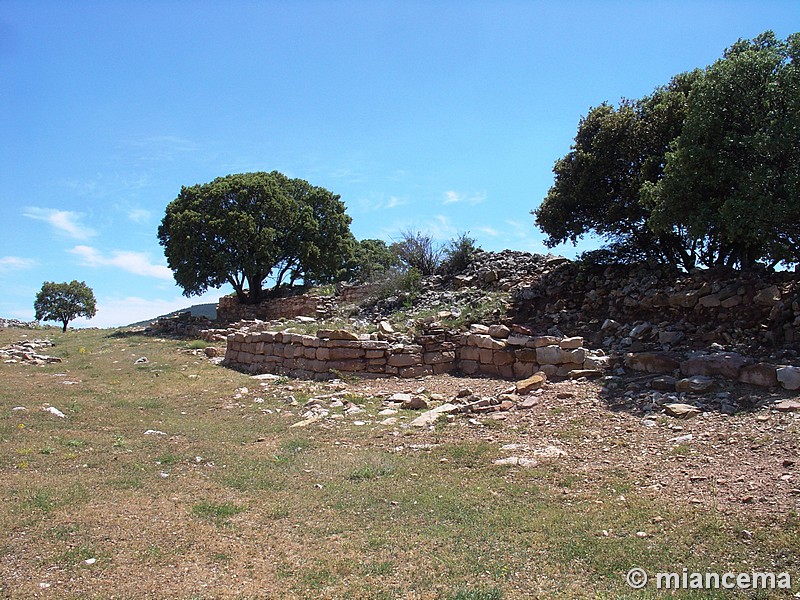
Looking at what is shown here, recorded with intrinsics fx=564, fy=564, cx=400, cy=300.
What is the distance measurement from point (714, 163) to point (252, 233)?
20.9 meters

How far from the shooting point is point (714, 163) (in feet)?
34.8

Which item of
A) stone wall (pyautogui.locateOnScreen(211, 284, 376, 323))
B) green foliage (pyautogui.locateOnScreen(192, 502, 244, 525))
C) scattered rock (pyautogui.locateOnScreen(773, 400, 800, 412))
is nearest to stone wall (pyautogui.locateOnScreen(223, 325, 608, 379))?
scattered rock (pyautogui.locateOnScreen(773, 400, 800, 412))

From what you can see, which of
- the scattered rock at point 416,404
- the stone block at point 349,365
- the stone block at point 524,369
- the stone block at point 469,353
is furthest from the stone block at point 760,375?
the stone block at point 349,365

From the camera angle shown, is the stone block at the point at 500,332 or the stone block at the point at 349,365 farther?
the stone block at the point at 349,365

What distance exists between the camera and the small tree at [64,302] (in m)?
39.2

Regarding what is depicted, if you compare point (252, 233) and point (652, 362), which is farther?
point (252, 233)

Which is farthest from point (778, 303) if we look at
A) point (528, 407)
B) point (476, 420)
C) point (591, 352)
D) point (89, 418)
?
point (89, 418)

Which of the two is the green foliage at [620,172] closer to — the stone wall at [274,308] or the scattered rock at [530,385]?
the scattered rock at [530,385]

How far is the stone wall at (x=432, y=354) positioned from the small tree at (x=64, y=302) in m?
32.3

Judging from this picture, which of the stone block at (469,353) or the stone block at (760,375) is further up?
the stone block at (469,353)

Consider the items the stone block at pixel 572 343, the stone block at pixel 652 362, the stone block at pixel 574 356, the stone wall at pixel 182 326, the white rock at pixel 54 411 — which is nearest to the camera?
the white rock at pixel 54 411

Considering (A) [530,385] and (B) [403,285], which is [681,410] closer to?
(A) [530,385]

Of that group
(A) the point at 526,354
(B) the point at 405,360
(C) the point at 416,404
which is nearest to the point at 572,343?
(A) the point at 526,354

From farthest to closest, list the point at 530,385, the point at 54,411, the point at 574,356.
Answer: the point at 574,356 < the point at 530,385 < the point at 54,411
